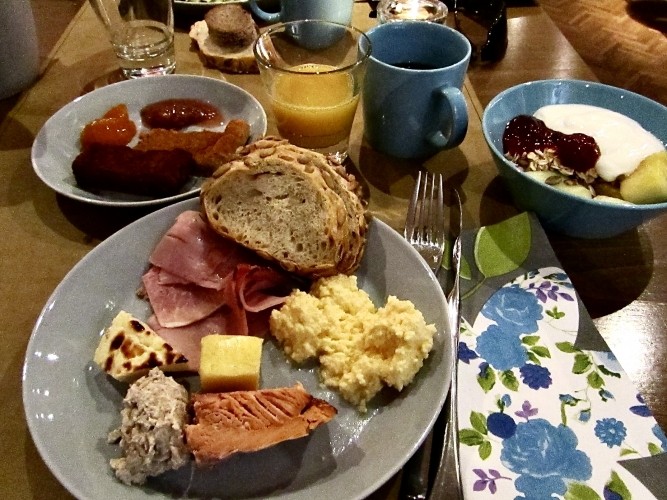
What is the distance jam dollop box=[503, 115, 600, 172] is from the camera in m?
1.35

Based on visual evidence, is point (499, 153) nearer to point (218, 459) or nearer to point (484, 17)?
point (218, 459)

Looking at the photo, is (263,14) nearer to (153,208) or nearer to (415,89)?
(415,89)

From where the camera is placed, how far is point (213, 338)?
3.25 feet

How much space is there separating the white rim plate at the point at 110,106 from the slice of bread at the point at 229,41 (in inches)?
9.6

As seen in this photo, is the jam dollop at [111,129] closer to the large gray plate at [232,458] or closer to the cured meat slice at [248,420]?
the large gray plate at [232,458]

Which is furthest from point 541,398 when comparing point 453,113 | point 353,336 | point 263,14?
point 263,14

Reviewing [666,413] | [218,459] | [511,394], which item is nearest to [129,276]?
[218,459]

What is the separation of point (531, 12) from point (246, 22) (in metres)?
1.26

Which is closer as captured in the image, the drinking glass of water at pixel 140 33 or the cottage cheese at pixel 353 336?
the cottage cheese at pixel 353 336

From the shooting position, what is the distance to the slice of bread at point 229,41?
192 centimetres

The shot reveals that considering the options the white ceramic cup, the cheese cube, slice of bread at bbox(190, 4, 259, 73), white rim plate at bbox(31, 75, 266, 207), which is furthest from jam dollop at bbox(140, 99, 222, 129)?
the cheese cube

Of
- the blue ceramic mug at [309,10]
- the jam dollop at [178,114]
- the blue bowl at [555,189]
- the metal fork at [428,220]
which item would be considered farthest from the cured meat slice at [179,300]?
the blue ceramic mug at [309,10]

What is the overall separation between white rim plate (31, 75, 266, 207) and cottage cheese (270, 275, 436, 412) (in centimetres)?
46

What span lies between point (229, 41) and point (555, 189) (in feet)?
4.12
